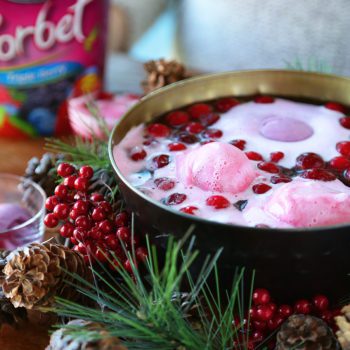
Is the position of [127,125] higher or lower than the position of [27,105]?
higher

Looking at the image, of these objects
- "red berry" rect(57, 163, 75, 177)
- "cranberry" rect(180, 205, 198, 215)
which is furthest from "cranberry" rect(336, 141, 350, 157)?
"red berry" rect(57, 163, 75, 177)

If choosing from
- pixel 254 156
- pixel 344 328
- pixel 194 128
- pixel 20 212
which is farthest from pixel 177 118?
pixel 344 328

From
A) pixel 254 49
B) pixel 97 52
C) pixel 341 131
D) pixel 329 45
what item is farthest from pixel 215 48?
pixel 341 131

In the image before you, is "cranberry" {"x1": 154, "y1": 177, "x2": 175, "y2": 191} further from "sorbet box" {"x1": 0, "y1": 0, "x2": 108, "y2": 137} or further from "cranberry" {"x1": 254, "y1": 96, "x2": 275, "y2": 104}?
"sorbet box" {"x1": 0, "y1": 0, "x2": 108, "y2": 137}

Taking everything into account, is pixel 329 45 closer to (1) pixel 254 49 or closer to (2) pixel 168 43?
(1) pixel 254 49

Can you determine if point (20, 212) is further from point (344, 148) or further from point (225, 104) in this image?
point (344, 148)
